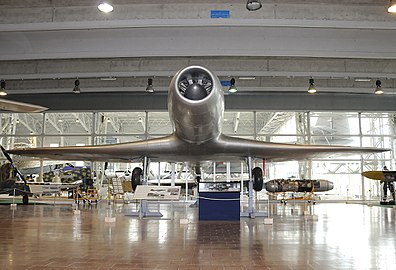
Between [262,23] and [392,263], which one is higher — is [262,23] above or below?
above

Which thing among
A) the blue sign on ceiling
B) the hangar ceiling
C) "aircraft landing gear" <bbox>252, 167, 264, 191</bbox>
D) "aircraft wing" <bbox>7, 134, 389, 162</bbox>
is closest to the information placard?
"aircraft wing" <bbox>7, 134, 389, 162</bbox>

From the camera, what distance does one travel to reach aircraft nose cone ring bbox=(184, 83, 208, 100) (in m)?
6.66

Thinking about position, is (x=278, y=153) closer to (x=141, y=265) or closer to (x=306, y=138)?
(x=141, y=265)

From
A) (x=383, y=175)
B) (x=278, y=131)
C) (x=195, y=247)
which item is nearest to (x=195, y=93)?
(x=195, y=247)

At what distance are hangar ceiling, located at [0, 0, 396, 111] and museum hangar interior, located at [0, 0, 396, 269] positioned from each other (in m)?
0.03

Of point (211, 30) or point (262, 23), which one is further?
point (211, 30)

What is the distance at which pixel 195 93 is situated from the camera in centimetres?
666

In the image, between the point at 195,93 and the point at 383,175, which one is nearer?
the point at 195,93

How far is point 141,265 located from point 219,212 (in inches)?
244

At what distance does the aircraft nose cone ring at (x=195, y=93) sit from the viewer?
666 cm

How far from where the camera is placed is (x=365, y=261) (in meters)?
4.56

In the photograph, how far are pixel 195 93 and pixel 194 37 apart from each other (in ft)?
14.9

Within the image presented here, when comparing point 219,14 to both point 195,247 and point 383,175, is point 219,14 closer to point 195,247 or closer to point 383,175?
point 195,247

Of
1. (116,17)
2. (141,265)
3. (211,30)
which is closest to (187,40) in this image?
(211,30)
